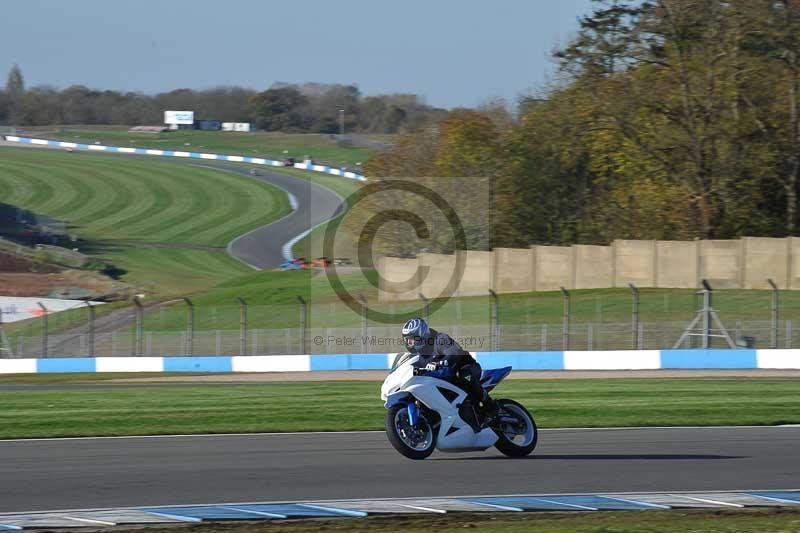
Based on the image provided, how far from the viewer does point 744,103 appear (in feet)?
164

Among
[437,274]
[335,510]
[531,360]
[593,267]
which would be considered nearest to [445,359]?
[335,510]

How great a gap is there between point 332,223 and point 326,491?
64362 millimetres

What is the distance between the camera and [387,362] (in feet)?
109

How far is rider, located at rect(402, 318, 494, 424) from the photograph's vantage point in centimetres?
1234

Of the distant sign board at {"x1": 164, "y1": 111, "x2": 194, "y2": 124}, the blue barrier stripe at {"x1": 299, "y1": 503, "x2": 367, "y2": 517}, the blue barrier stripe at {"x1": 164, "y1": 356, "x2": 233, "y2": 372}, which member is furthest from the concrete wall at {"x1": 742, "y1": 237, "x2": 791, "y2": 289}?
the distant sign board at {"x1": 164, "y1": 111, "x2": 194, "y2": 124}

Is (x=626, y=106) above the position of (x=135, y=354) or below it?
above

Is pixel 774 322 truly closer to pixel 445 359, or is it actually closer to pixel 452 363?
pixel 452 363

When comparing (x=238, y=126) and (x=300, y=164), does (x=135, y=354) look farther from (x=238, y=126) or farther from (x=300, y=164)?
(x=238, y=126)

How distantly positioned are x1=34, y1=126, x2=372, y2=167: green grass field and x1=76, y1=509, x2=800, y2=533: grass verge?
10659 cm

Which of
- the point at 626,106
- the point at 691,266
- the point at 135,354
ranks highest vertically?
the point at 626,106

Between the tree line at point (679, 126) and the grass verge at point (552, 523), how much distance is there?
136 feet

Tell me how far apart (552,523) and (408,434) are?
3.24 meters

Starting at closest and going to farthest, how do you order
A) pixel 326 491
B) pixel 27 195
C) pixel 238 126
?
1. pixel 326 491
2. pixel 27 195
3. pixel 238 126

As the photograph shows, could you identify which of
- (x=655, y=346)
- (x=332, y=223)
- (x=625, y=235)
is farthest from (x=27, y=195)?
(x=655, y=346)
